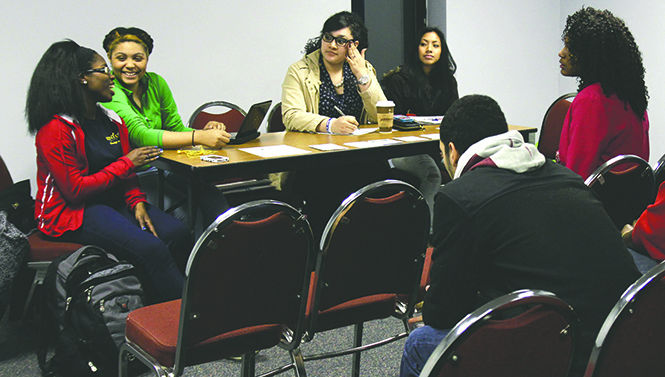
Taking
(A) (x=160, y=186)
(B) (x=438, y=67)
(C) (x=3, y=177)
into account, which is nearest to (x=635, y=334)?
(A) (x=160, y=186)

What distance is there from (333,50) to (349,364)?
1832 millimetres

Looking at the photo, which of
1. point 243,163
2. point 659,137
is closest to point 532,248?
point 243,163

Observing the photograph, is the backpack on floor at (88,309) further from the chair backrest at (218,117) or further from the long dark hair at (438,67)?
the long dark hair at (438,67)

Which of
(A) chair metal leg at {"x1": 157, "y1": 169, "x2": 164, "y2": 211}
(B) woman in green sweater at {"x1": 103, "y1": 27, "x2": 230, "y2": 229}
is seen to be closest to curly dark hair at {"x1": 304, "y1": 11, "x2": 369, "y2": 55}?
(B) woman in green sweater at {"x1": 103, "y1": 27, "x2": 230, "y2": 229}

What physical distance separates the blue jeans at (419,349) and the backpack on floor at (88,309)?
1183mm

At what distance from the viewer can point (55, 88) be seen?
8.36ft

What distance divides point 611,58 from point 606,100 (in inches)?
7.6

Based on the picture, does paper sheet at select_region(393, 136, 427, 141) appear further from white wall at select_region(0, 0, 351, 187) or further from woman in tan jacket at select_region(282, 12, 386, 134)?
white wall at select_region(0, 0, 351, 187)

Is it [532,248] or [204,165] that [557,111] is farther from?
[532,248]

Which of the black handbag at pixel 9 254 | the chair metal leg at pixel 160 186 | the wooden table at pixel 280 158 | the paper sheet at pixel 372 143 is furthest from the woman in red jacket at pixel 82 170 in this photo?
the paper sheet at pixel 372 143

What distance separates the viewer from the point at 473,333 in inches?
41.3

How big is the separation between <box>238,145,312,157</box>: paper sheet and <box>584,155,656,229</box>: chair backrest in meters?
1.25

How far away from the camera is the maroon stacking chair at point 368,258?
1769 mm

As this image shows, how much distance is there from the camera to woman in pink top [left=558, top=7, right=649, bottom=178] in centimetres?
270
